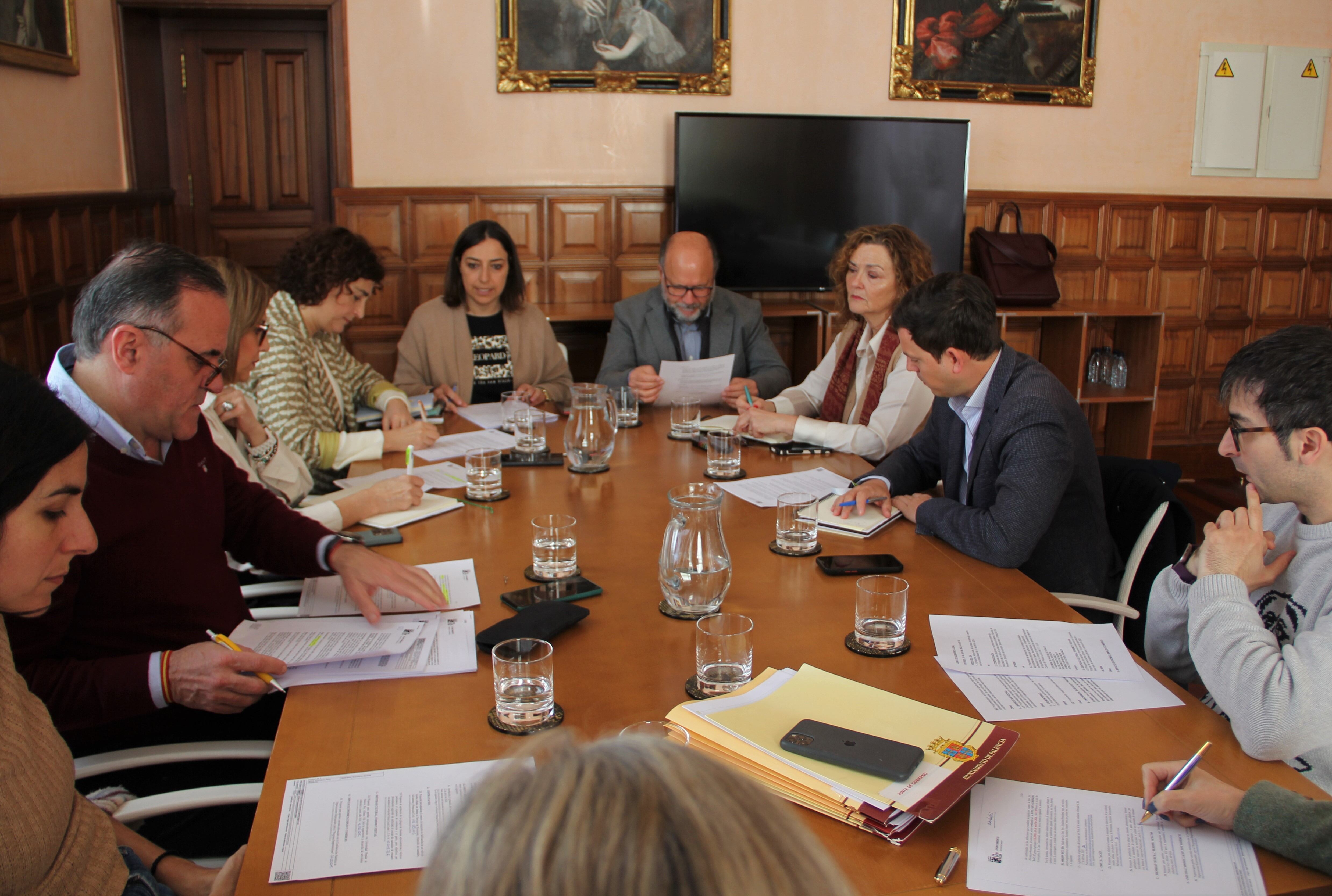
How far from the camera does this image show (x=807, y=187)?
527 centimetres

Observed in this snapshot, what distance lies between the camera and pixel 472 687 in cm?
140

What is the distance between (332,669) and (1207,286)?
5960mm

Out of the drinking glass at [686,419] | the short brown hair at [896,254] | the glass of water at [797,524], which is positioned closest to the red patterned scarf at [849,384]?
the short brown hair at [896,254]

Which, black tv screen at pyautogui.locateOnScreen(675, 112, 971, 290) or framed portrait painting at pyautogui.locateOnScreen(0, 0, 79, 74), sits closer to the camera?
framed portrait painting at pyautogui.locateOnScreen(0, 0, 79, 74)

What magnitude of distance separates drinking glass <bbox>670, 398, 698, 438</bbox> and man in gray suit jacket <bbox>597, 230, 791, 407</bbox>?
2.13ft

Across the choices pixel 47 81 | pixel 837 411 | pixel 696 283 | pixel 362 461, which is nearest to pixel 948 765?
pixel 362 461

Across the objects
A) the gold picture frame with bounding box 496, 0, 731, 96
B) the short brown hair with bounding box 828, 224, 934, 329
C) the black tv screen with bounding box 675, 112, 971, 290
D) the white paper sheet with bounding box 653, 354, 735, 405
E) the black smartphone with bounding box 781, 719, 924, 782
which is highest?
the gold picture frame with bounding box 496, 0, 731, 96

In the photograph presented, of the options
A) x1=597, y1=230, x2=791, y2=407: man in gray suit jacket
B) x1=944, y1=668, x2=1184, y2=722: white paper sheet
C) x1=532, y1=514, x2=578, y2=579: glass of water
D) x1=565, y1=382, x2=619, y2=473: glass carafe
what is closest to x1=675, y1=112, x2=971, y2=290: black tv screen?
x1=597, y1=230, x2=791, y2=407: man in gray suit jacket

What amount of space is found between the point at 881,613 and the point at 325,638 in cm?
88

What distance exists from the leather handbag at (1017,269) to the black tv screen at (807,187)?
163mm

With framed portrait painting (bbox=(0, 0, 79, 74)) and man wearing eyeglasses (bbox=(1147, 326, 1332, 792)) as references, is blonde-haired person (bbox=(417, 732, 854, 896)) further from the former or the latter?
framed portrait painting (bbox=(0, 0, 79, 74))

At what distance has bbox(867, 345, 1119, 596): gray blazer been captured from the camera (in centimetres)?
195

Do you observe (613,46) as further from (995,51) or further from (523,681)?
(523,681)

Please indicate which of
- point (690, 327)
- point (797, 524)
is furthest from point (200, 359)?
point (690, 327)
